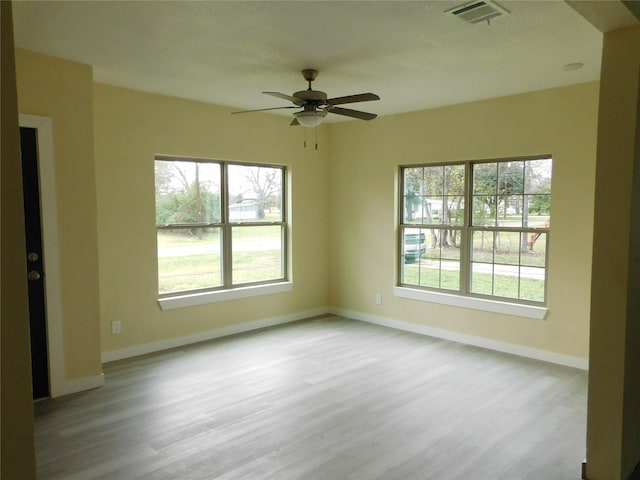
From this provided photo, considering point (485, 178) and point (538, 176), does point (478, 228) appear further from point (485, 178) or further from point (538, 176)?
point (538, 176)

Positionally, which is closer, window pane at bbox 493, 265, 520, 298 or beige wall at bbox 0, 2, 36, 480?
beige wall at bbox 0, 2, 36, 480

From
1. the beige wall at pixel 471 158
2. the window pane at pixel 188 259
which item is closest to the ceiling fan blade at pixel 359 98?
the beige wall at pixel 471 158

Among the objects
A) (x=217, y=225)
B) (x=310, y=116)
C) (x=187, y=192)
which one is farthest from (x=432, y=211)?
(x=187, y=192)

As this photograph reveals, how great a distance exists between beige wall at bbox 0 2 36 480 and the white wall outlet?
4108 mm

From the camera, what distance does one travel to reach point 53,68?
11.8 ft

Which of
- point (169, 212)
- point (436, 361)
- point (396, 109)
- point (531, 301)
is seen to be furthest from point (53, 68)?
point (531, 301)

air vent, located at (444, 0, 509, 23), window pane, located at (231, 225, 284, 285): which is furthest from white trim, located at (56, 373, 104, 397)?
air vent, located at (444, 0, 509, 23)

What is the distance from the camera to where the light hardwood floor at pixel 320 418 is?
2.70 metres

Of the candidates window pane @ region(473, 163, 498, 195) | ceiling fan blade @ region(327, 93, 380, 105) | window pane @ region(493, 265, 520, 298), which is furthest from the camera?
window pane @ region(473, 163, 498, 195)

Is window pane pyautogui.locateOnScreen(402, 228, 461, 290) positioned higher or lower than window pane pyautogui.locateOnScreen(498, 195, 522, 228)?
lower

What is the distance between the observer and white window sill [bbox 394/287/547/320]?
4.67 metres

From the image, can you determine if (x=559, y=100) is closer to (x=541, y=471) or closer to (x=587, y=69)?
(x=587, y=69)

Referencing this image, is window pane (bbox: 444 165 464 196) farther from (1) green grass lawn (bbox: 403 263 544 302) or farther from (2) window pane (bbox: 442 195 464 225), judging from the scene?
(1) green grass lawn (bbox: 403 263 544 302)

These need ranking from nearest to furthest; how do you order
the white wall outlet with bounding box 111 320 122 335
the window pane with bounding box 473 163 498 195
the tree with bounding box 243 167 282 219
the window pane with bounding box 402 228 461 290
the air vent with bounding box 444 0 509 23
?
the air vent with bounding box 444 0 509 23, the white wall outlet with bounding box 111 320 122 335, the window pane with bounding box 473 163 498 195, the window pane with bounding box 402 228 461 290, the tree with bounding box 243 167 282 219
